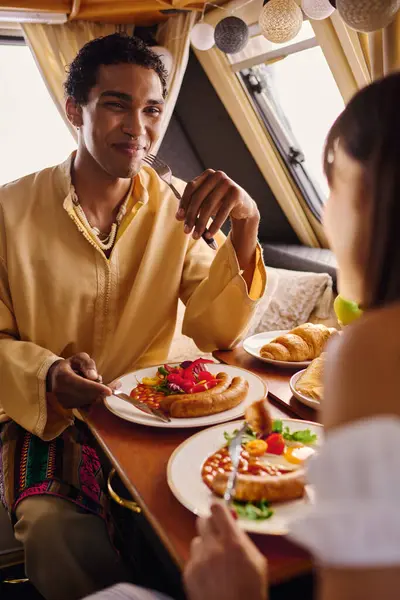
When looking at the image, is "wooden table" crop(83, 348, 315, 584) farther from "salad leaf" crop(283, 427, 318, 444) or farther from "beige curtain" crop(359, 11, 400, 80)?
"beige curtain" crop(359, 11, 400, 80)

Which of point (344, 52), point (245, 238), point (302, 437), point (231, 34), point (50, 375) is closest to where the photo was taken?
point (302, 437)

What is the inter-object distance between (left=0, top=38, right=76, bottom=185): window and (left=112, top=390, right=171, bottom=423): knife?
2.98m

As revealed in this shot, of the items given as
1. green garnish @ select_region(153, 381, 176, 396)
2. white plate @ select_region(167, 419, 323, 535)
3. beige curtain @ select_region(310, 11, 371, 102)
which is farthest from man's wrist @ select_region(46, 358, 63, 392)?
beige curtain @ select_region(310, 11, 371, 102)

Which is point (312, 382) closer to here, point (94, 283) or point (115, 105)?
point (94, 283)

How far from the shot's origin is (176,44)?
3.66 meters

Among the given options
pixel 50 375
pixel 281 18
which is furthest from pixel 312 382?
pixel 281 18

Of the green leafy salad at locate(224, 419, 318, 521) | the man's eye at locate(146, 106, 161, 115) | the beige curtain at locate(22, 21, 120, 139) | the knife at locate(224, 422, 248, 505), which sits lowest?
the green leafy salad at locate(224, 419, 318, 521)

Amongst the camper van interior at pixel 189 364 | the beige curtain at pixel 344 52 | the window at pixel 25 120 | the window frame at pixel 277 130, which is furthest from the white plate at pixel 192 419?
the window at pixel 25 120

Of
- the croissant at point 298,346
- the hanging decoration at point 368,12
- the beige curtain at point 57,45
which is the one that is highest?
the beige curtain at point 57,45

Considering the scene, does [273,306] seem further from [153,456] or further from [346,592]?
[346,592]

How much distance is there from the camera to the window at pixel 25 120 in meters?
3.80

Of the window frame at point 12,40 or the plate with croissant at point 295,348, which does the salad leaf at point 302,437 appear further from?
the window frame at point 12,40

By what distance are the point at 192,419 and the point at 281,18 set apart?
173cm

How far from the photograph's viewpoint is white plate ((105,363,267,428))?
4.18 ft
